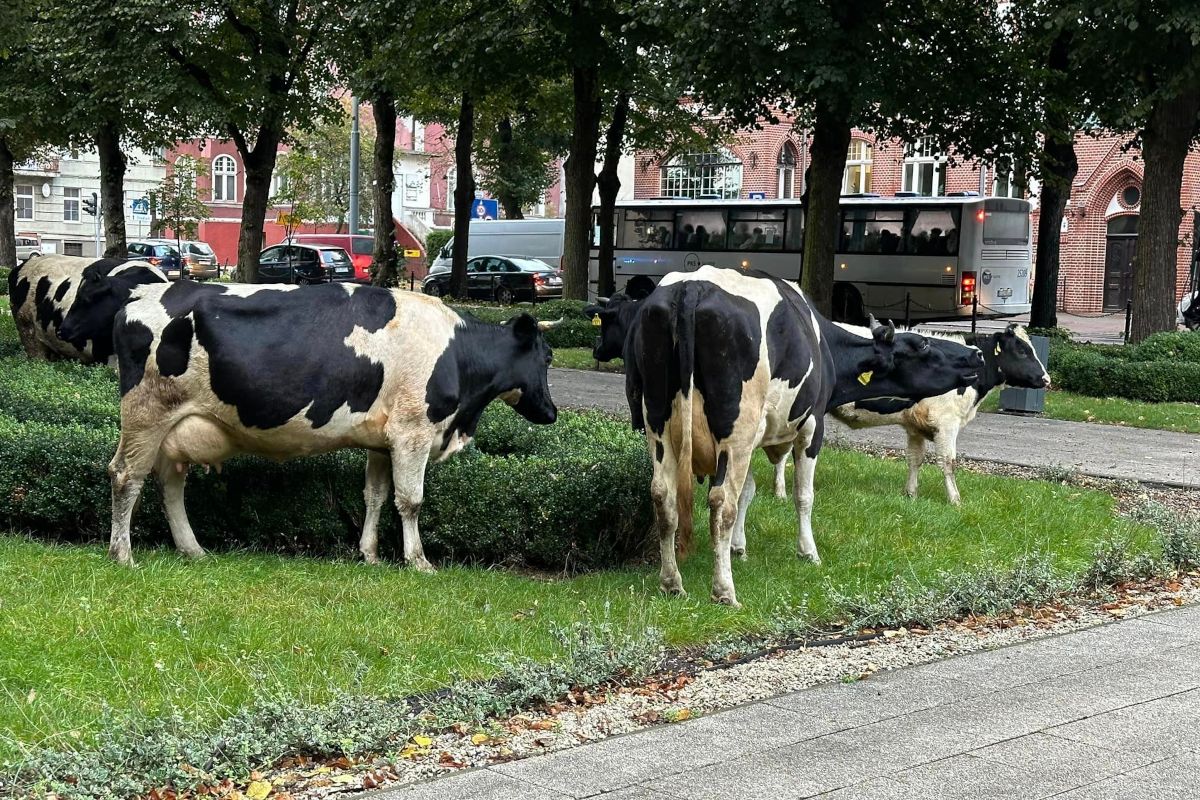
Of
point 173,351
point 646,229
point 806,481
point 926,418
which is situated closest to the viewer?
point 173,351

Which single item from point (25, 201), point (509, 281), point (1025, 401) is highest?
point (25, 201)

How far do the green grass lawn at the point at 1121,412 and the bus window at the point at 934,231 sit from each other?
17406 millimetres

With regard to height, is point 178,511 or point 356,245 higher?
point 356,245

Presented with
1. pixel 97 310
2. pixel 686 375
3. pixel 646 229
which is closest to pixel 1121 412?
pixel 686 375

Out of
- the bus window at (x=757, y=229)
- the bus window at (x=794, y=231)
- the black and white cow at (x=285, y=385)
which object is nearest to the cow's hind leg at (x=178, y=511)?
the black and white cow at (x=285, y=385)

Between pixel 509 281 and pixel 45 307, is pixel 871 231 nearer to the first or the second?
pixel 509 281

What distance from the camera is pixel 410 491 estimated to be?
9070 mm

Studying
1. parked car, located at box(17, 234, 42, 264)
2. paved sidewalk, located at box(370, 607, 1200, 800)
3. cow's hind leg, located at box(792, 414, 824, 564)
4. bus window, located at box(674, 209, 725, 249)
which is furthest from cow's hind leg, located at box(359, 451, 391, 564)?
parked car, located at box(17, 234, 42, 264)

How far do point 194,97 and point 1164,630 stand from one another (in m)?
24.8

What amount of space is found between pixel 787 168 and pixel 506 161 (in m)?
12.4

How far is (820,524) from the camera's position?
35.4 feet

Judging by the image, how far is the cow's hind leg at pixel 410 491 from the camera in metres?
9.05

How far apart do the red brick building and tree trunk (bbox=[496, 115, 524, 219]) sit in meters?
5.14

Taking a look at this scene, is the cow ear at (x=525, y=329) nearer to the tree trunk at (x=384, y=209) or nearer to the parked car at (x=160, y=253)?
the tree trunk at (x=384, y=209)
